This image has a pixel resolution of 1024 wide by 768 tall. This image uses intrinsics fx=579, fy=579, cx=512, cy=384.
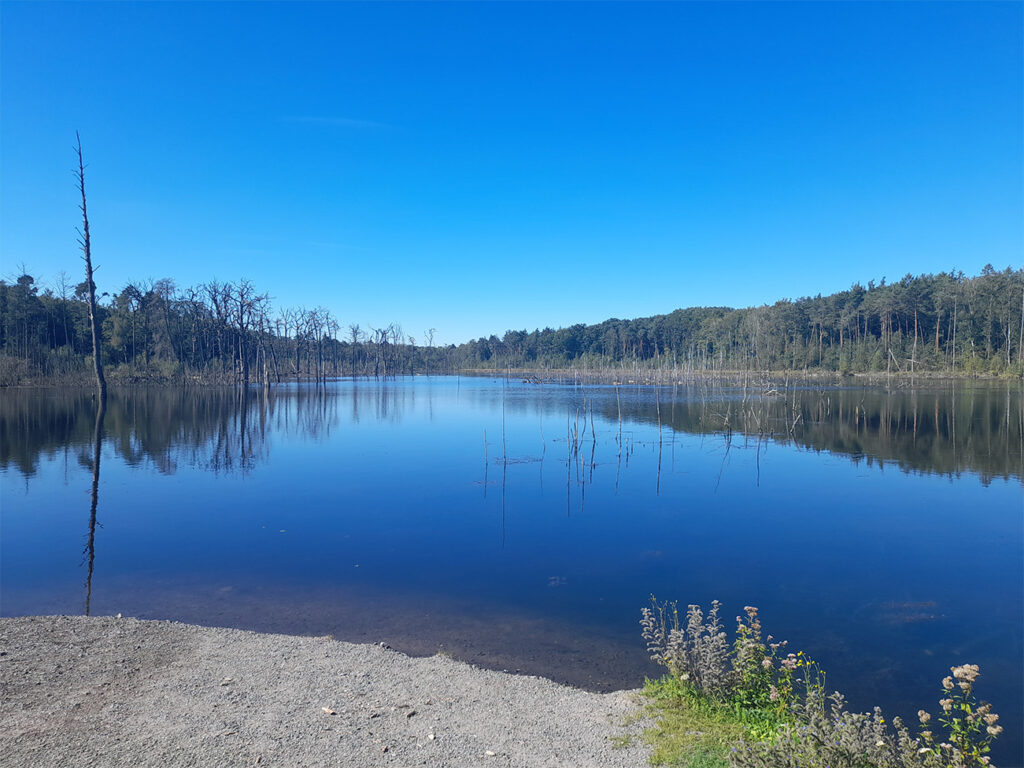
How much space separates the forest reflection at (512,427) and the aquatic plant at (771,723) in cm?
1356

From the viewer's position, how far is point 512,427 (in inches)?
1012

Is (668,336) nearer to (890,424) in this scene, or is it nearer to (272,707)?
(890,424)

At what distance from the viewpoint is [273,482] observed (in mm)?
14297

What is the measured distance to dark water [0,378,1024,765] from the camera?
6.33 m

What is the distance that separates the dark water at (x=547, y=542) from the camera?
6.33 meters

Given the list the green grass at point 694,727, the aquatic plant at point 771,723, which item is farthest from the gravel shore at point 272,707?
the aquatic plant at point 771,723

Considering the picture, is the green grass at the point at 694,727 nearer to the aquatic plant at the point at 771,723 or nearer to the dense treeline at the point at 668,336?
the aquatic plant at the point at 771,723

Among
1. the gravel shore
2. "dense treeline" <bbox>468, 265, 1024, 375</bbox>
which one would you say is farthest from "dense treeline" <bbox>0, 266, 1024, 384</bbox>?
the gravel shore

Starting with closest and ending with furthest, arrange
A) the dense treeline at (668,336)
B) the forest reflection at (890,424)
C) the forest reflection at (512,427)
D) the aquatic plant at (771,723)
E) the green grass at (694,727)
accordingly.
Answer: the aquatic plant at (771,723), the green grass at (694,727), the forest reflection at (512,427), the forest reflection at (890,424), the dense treeline at (668,336)

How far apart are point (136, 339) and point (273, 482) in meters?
49.4

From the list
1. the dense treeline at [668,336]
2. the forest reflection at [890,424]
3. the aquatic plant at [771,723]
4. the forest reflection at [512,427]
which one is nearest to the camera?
the aquatic plant at [771,723]

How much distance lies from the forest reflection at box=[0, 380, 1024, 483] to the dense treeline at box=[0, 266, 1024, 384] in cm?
1129

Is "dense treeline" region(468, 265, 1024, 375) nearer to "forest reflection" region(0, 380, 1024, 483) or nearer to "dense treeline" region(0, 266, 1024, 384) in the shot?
"dense treeline" region(0, 266, 1024, 384)

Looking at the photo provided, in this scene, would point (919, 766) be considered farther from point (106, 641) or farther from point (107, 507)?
point (107, 507)
